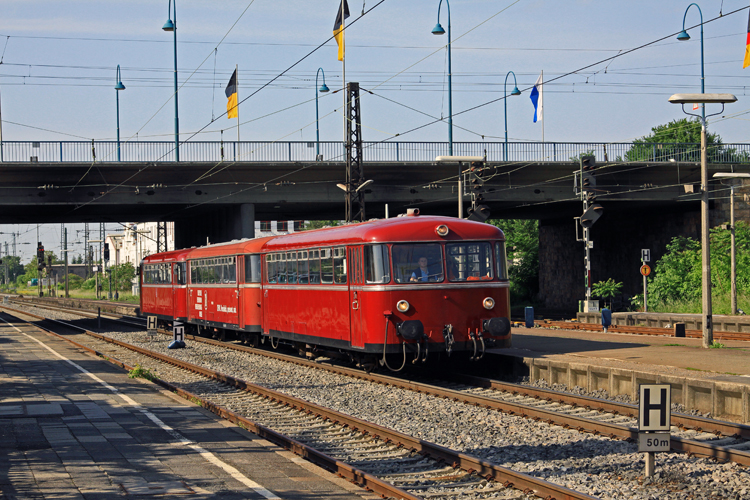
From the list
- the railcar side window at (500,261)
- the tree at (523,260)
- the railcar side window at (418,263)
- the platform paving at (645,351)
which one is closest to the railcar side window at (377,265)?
the railcar side window at (418,263)

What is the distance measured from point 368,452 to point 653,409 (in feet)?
11.3

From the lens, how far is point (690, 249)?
4184 centimetres

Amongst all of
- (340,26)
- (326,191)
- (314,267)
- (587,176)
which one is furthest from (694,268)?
(314,267)

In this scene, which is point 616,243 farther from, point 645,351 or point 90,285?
point 90,285

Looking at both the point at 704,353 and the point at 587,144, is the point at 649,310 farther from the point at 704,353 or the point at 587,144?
the point at 704,353

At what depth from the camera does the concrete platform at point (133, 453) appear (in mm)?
7980

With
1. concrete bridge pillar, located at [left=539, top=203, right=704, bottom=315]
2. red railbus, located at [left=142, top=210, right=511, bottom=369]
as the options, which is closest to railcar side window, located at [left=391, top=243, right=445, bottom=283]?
red railbus, located at [left=142, top=210, right=511, bottom=369]

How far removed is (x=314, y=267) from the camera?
62.2 ft

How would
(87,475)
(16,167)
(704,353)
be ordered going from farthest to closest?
(16,167) → (704,353) → (87,475)

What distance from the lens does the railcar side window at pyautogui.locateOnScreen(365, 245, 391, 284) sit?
15953 millimetres

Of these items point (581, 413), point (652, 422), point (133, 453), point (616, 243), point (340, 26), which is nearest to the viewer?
point (652, 422)

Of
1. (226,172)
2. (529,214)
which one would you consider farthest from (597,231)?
(226,172)

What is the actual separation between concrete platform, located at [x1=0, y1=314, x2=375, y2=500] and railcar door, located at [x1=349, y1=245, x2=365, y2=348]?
11.8 ft

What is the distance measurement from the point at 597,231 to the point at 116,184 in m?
27.2
